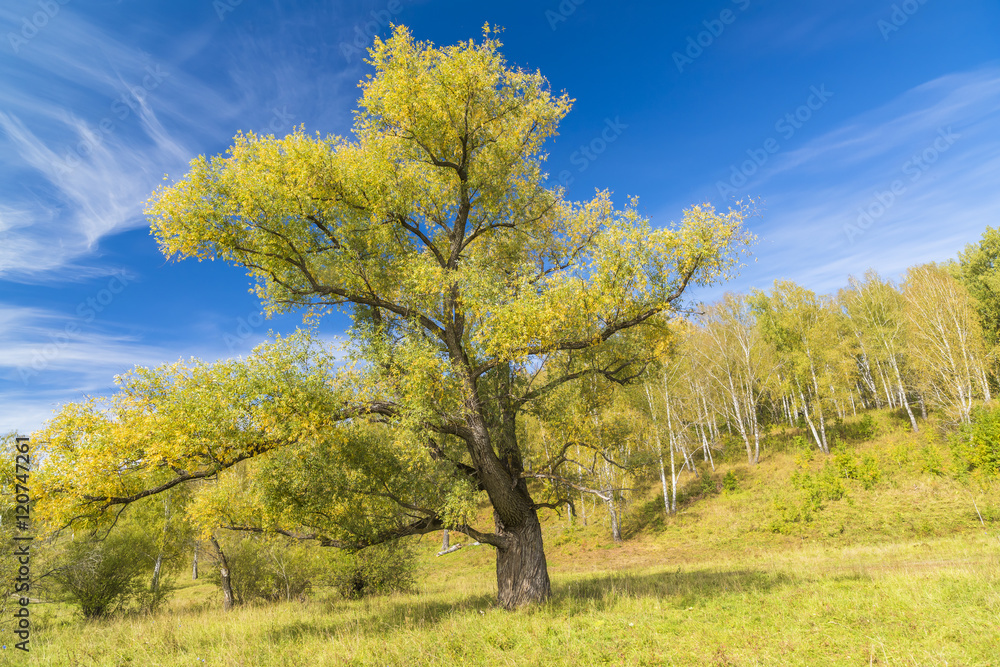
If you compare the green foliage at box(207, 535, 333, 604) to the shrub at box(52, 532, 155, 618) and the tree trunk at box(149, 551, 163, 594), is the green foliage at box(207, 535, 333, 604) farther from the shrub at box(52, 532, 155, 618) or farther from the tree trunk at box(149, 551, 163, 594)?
the shrub at box(52, 532, 155, 618)

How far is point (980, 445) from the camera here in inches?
958

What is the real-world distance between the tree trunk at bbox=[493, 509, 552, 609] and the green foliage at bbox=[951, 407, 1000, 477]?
2838 centimetres

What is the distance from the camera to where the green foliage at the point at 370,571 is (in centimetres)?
1672

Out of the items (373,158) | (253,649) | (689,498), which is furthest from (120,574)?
(689,498)

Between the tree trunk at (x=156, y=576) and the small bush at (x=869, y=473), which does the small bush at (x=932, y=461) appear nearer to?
the small bush at (x=869, y=473)

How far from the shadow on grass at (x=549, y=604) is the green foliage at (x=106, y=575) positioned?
384 inches

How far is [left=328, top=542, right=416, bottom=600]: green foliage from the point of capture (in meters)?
16.7

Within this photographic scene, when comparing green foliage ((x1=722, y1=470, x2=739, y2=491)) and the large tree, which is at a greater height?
the large tree

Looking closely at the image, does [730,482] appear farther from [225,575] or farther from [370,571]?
[225,575]

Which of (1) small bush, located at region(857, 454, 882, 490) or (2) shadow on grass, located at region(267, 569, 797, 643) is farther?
(1) small bush, located at region(857, 454, 882, 490)

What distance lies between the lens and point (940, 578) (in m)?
10.2

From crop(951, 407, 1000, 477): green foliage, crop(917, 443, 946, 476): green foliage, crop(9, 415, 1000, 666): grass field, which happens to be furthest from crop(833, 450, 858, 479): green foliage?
crop(9, 415, 1000, 666): grass field

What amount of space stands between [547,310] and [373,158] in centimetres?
588

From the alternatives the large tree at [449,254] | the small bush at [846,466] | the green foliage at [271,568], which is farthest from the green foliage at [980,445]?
the green foliage at [271,568]
